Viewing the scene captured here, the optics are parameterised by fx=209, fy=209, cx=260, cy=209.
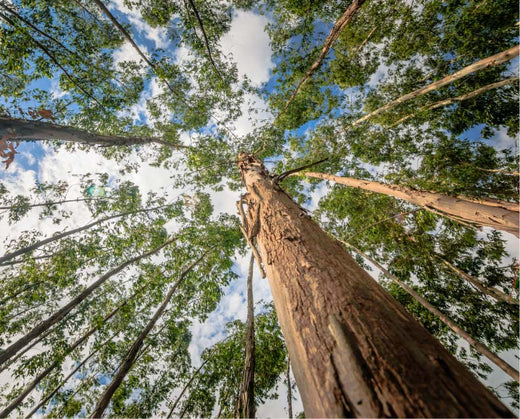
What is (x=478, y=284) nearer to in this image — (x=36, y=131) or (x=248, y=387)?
(x=248, y=387)

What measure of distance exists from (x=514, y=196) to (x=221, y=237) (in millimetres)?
9079

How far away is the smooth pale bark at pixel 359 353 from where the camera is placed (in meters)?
0.57

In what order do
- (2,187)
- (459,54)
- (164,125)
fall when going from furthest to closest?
1. (164,125)
2. (2,187)
3. (459,54)

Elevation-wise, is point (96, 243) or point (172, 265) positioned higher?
point (96, 243)

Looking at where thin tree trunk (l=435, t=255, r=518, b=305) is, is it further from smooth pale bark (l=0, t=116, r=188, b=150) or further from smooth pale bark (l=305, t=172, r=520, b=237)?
smooth pale bark (l=0, t=116, r=188, b=150)

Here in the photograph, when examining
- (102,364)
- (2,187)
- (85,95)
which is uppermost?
(2,187)

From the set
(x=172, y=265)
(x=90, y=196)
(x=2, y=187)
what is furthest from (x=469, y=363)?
(x=2, y=187)

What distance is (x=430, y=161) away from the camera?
20.3ft

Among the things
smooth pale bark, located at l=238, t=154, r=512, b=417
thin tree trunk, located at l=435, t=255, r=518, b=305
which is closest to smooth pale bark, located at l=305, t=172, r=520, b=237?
smooth pale bark, located at l=238, t=154, r=512, b=417

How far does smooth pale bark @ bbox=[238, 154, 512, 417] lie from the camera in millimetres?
572

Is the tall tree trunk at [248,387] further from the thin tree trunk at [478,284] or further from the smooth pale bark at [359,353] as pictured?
the thin tree trunk at [478,284]

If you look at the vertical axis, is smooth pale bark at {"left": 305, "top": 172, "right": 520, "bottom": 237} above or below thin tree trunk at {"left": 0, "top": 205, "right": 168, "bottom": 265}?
below

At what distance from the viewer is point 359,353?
0.70 m

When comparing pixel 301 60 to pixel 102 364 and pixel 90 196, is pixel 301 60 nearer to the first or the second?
pixel 90 196
